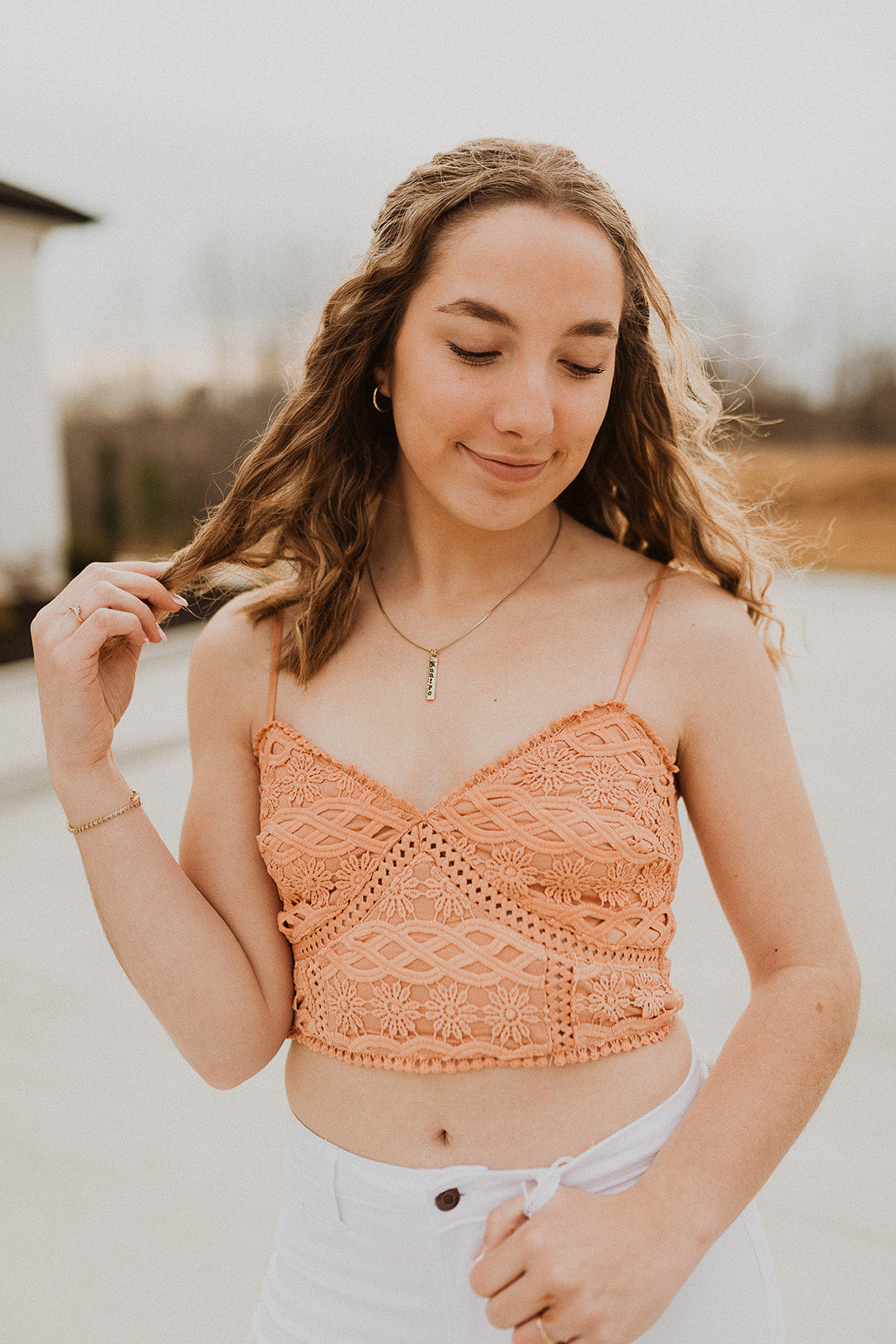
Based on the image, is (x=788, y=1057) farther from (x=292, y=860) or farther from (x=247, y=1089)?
(x=247, y=1089)

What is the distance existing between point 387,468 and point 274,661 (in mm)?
346

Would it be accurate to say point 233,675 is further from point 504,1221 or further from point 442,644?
point 504,1221

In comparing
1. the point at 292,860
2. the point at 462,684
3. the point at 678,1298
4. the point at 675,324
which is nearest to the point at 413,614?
the point at 462,684

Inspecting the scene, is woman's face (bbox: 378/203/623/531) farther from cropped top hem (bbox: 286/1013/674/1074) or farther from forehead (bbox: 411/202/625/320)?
cropped top hem (bbox: 286/1013/674/1074)

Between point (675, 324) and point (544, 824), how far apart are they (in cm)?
69

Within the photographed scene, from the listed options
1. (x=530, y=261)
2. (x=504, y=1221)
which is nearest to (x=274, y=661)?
(x=530, y=261)

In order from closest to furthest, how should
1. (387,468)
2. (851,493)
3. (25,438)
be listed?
(387,468), (25,438), (851,493)

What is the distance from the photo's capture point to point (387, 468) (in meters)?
1.53

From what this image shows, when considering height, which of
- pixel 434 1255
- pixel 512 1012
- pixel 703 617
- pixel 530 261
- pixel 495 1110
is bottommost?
pixel 434 1255

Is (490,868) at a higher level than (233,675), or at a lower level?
lower

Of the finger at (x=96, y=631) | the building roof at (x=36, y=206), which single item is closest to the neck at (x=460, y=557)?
the finger at (x=96, y=631)

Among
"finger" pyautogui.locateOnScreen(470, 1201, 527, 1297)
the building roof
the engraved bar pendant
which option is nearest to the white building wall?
the building roof

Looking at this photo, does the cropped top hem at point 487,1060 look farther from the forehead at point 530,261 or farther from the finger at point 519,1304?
the forehead at point 530,261

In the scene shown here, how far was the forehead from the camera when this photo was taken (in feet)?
3.83
